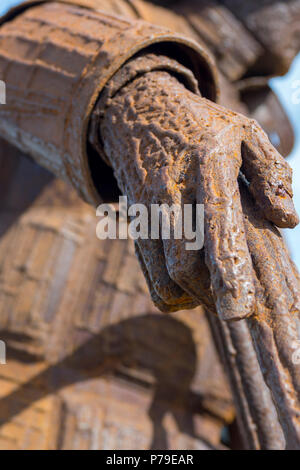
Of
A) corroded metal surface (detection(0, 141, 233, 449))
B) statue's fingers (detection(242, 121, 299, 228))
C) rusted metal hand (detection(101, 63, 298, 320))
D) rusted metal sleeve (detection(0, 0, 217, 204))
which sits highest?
statue's fingers (detection(242, 121, 299, 228))

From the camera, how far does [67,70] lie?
97cm

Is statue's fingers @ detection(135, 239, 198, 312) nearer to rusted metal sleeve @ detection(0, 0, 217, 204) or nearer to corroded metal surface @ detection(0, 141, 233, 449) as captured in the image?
rusted metal sleeve @ detection(0, 0, 217, 204)

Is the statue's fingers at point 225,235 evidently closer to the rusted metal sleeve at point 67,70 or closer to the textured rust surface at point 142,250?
the textured rust surface at point 142,250

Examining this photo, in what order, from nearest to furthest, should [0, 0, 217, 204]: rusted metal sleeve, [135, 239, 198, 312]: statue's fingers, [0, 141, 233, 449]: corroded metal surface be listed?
[135, 239, 198, 312]: statue's fingers → [0, 0, 217, 204]: rusted metal sleeve → [0, 141, 233, 449]: corroded metal surface

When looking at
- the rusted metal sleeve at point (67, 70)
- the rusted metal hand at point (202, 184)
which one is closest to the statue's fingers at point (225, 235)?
the rusted metal hand at point (202, 184)

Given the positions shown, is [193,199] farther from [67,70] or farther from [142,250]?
[67,70]

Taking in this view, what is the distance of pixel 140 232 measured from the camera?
758mm

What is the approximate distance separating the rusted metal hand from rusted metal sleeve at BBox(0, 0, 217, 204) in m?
0.12

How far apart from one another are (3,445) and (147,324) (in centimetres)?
48

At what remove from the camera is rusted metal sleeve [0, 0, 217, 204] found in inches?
36.6

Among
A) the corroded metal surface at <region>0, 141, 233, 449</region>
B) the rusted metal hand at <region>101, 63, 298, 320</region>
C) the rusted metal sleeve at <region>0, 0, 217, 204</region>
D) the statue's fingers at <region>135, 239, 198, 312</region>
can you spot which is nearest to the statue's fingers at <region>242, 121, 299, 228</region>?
the rusted metal hand at <region>101, 63, 298, 320</region>

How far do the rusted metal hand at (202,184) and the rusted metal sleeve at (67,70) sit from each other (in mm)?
121

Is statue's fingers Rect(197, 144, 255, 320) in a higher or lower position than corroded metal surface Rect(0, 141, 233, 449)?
higher
